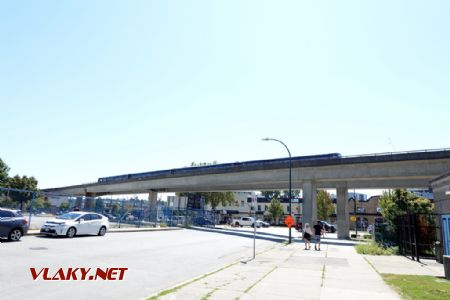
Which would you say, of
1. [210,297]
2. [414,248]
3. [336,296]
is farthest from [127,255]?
[414,248]

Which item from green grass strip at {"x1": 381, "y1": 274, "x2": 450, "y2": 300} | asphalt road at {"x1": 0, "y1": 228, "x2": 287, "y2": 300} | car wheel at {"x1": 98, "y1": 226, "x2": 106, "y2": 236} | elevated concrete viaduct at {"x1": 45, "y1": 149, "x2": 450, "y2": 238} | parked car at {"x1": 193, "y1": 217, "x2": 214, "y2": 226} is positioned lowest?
asphalt road at {"x1": 0, "y1": 228, "x2": 287, "y2": 300}

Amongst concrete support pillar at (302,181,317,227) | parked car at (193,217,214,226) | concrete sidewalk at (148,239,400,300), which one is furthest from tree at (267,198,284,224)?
concrete sidewalk at (148,239,400,300)

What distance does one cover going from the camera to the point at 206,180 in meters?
45.5

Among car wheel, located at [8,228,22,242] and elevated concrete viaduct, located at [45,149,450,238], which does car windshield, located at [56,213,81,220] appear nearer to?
car wheel, located at [8,228,22,242]

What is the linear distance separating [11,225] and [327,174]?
2753cm

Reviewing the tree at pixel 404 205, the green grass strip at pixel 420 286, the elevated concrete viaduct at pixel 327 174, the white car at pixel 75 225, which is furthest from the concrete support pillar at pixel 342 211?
the green grass strip at pixel 420 286

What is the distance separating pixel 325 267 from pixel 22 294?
10016 millimetres

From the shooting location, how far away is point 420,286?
9203 mm

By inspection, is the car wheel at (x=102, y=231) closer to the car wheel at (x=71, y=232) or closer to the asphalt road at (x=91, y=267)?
the car wheel at (x=71, y=232)

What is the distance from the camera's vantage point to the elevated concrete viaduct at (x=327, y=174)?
1180 inches

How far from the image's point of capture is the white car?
19391 millimetres

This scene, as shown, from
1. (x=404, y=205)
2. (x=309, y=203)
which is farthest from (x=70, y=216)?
(x=404, y=205)

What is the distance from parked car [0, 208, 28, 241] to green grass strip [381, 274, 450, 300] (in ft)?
51.3

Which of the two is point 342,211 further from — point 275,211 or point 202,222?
point 275,211
